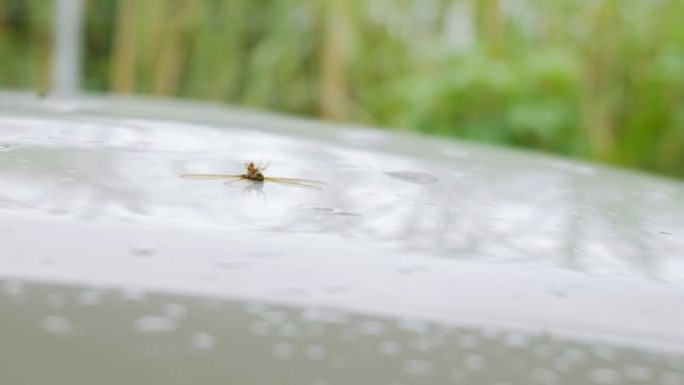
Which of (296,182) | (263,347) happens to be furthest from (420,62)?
(263,347)

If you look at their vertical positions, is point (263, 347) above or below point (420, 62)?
below

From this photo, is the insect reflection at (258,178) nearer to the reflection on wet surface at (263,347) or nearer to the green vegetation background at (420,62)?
the reflection on wet surface at (263,347)

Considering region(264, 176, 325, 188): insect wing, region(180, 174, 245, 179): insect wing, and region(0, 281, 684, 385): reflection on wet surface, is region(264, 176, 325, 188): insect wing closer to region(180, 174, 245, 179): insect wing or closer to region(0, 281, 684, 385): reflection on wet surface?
region(180, 174, 245, 179): insect wing

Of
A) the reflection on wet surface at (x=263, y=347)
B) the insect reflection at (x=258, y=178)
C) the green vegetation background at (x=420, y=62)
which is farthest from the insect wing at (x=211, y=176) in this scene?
the green vegetation background at (x=420, y=62)

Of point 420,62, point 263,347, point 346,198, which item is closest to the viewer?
point 263,347

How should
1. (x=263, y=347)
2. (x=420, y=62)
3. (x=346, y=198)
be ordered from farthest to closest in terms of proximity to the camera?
1. (x=420, y=62)
2. (x=346, y=198)
3. (x=263, y=347)

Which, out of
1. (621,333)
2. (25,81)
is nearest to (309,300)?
(621,333)

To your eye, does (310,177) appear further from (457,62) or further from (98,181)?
(457,62)

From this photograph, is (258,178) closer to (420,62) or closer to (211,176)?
(211,176)

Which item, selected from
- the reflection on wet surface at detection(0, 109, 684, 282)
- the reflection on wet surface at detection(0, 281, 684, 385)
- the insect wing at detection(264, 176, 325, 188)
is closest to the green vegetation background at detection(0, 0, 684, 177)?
the reflection on wet surface at detection(0, 109, 684, 282)
